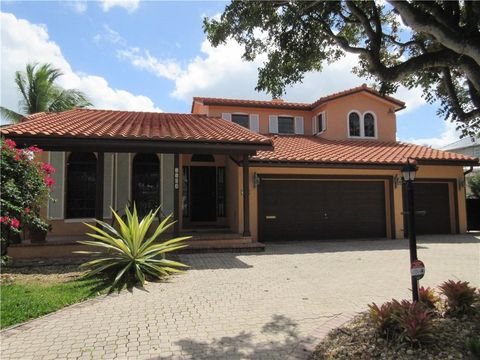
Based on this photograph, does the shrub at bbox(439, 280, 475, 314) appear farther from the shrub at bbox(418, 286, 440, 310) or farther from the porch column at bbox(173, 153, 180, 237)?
the porch column at bbox(173, 153, 180, 237)

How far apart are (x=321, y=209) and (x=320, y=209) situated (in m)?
0.04

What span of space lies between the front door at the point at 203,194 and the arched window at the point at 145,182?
2.01 m

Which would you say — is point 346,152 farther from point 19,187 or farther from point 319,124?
point 19,187

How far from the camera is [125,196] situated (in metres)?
13.2

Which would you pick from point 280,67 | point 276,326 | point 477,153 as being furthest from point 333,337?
point 477,153

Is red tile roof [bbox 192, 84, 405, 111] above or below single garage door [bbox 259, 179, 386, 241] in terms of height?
above

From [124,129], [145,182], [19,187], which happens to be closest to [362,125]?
[145,182]

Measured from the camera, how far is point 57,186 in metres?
12.5

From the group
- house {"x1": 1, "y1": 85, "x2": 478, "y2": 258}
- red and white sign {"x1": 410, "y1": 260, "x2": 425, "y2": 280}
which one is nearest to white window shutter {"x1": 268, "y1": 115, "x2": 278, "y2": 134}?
house {"x1": 1, "y1": 85, "x2": 478, "y2": 258}

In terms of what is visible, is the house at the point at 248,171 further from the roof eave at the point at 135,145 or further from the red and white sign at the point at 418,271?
the red and white sign at the point at 418,271

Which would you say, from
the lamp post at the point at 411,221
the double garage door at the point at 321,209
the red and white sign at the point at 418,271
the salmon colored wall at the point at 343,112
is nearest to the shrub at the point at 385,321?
the red and white sign at the point at 418,271

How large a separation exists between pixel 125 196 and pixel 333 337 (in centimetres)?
996

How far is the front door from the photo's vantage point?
50.0 ft

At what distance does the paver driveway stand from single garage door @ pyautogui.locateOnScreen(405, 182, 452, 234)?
604 cm
